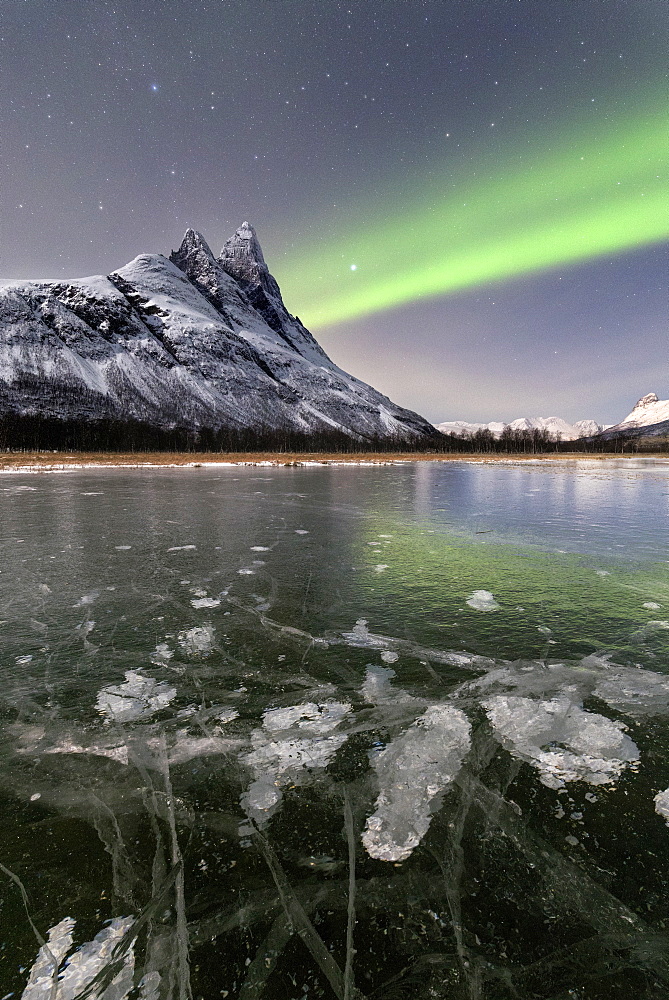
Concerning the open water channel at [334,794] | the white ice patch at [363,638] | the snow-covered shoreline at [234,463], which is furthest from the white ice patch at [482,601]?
the snow-covered shoreline at [234,463]

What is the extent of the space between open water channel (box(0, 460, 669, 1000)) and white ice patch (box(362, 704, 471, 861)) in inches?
0.8

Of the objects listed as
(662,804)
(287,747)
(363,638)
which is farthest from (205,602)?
(662,804)

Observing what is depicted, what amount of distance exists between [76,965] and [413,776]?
95.1 inches

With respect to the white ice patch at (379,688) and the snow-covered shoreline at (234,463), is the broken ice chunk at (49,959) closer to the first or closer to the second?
the white ice patch at (379,688)

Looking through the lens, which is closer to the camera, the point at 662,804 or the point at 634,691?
the point at 662,804

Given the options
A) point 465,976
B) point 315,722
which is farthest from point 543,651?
point 465,976

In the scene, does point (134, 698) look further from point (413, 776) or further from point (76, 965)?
point (413, 776)

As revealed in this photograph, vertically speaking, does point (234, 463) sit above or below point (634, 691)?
above

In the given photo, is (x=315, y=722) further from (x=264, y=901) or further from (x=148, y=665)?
(x=148, y=665)

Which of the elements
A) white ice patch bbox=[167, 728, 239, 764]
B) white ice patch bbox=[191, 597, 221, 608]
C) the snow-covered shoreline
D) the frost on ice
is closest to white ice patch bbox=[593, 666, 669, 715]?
the frost on ice

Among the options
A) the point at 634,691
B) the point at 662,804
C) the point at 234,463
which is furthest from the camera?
the point at 234,463

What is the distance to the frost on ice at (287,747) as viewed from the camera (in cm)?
352

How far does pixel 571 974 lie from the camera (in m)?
2.29

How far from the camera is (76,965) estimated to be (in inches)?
91.0
